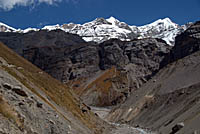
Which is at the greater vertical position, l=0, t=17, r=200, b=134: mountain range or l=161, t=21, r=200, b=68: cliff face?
l=161, t=21, r=200, b=68: cliff face

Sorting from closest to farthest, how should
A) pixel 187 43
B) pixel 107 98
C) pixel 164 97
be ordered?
1. pixel 164 97
2. pixel 107 98
3. pixel 187 43

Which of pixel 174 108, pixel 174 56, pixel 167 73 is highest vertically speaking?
pixel 174 56

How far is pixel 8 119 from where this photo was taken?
16500 mm

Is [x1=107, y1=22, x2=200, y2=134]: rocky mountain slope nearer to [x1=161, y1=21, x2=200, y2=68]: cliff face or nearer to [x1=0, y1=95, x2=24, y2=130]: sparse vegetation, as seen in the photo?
[x1=0, y1=95, x2=24, y2=130]: sparse vegetation

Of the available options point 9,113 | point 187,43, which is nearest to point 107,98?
point 187,43

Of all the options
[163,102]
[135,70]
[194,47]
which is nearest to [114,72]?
[135,70]

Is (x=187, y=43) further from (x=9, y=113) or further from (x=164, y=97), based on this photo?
(x=9, y=113)

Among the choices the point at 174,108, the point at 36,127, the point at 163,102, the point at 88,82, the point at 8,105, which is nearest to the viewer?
the point at 8,105

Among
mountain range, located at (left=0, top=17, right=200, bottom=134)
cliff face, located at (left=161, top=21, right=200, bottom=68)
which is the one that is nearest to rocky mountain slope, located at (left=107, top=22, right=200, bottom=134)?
mountain range, located at (left=0, top=17, right=200, bottom=134)

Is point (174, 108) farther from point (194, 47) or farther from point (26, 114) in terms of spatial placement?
point (194, 47)

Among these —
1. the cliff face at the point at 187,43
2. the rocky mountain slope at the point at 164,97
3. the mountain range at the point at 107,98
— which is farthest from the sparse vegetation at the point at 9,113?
the cliff face at the point at 187,43

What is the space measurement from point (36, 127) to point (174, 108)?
142ft

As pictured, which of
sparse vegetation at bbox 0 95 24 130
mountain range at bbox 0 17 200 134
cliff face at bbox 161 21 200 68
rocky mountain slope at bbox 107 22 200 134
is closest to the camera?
sparse vegetation at bbox 0 95 24 130

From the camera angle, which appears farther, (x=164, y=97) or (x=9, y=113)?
(x=164, y=97)
